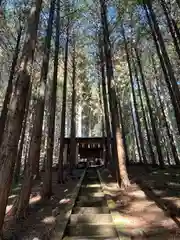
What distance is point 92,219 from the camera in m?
4.96

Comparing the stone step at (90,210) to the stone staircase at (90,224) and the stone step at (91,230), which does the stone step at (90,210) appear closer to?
the stone staircase at (90,224)

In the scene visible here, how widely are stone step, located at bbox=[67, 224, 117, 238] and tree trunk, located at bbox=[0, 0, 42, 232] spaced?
1421mm

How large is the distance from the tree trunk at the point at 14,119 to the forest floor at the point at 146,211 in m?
2.19

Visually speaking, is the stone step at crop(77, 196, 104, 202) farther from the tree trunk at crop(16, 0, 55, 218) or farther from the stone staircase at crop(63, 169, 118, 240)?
the tree trunk at crop(16, 0, 55, 218)

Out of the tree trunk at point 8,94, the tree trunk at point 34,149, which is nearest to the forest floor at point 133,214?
the tree trunk at point 34,149

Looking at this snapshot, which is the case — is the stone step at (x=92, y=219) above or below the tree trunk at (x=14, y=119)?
below

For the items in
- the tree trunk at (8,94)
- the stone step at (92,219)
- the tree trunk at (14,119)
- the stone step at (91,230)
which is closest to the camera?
the tree trunk at (14,119)

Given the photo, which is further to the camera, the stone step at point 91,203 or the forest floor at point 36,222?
the stone step at point 91,203

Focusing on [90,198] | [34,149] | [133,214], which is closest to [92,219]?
[133,214]

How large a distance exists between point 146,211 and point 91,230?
5.22 ft

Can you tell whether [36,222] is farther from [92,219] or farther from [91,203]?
[91,203]

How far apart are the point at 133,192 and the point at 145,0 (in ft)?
28.3

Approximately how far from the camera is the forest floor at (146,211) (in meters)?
3.92

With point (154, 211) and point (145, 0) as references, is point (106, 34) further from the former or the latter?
point (154, 211)
